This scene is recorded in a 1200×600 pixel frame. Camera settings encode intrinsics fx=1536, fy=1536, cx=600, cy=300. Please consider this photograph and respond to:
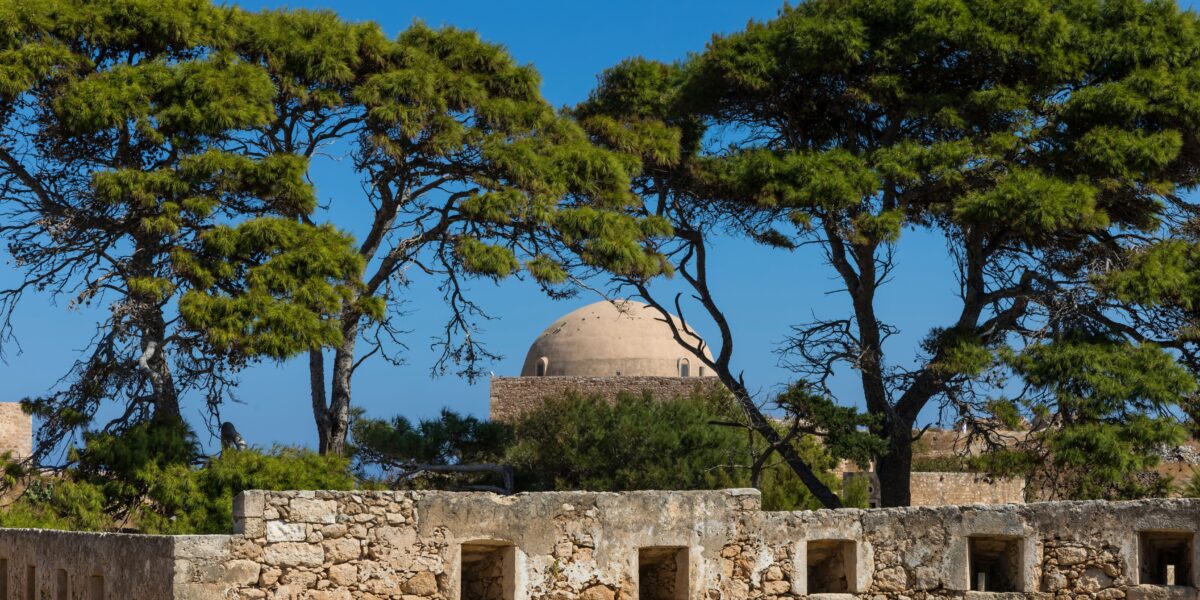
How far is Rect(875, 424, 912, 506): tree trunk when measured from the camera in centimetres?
1931

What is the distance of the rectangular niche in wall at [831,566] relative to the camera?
12820mm

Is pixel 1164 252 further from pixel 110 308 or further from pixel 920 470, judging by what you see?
pixel 920 470

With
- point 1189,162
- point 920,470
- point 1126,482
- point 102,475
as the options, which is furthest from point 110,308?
point 920,470

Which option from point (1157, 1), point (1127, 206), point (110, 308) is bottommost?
point (110, 308)

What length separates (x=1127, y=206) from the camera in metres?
19.5

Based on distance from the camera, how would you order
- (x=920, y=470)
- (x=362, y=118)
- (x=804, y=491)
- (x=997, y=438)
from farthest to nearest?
(x=920, y=470)
(x=804, y=491)
(x=362, y=118)
(x=997, y=438)

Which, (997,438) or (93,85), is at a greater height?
(93,85)

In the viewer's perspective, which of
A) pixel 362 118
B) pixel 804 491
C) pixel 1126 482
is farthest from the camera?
pixel 804 491

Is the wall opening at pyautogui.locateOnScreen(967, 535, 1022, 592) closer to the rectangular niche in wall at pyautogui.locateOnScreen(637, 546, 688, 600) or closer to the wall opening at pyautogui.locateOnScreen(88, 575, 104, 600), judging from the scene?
the rectangular niche in wall at pyautogui.locateOnScreen(637, 546, 688, 600)

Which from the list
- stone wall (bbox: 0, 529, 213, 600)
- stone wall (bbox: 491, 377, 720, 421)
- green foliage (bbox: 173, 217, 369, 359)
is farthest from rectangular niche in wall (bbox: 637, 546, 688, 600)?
stone wall (bbox: 491, 377, 720, 421)

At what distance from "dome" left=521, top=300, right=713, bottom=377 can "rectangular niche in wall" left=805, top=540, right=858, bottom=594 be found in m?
23.1

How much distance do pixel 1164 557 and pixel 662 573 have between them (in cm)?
417

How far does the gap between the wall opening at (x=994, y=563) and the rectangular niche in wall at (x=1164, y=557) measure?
98 cm

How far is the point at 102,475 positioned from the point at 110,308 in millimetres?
2031
